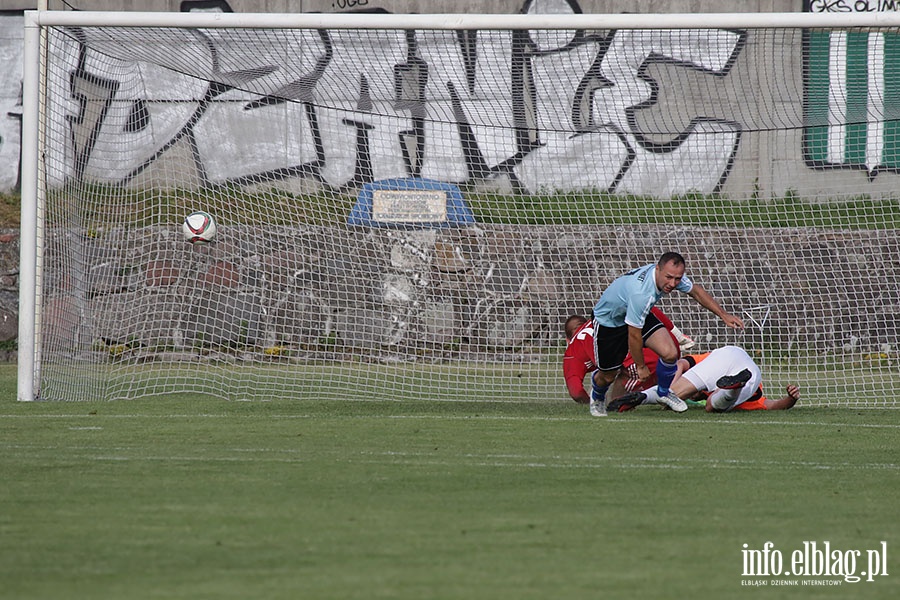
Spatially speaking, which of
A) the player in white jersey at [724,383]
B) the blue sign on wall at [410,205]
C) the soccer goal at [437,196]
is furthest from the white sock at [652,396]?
the blue sign on wall at [410,205]

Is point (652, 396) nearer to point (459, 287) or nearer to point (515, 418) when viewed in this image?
point (515, 418)

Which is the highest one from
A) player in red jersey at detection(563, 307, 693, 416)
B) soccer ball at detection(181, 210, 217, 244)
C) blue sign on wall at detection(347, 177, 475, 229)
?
blue sign on wall at detection(347, 177, 475, 229)

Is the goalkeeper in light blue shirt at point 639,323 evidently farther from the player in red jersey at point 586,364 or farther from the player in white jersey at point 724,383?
the player in red jersey at point 586,364

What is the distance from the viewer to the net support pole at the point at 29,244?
9617 mm

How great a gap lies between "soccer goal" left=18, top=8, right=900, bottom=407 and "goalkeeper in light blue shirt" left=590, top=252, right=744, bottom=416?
1816mm

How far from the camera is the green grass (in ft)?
12.7

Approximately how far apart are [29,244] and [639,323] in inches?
189

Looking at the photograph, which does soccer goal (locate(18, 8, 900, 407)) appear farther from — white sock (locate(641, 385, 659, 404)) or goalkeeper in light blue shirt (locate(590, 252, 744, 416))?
goalkeeper in light blue shirt (locate(590, 252, 744, 416))

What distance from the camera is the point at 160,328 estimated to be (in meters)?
12.1

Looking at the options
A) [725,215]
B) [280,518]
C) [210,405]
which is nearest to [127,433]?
[210,405]

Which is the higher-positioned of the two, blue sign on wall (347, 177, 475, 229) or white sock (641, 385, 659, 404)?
blue sign on wall (347, 177, 475, 229)

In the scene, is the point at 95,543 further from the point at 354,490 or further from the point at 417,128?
the point at 417,128

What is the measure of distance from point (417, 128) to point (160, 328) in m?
3.41

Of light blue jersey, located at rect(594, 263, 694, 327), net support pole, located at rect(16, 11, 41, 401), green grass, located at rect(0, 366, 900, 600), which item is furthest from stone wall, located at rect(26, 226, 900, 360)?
green grass, located at rect(0, 366, 900, 600)
